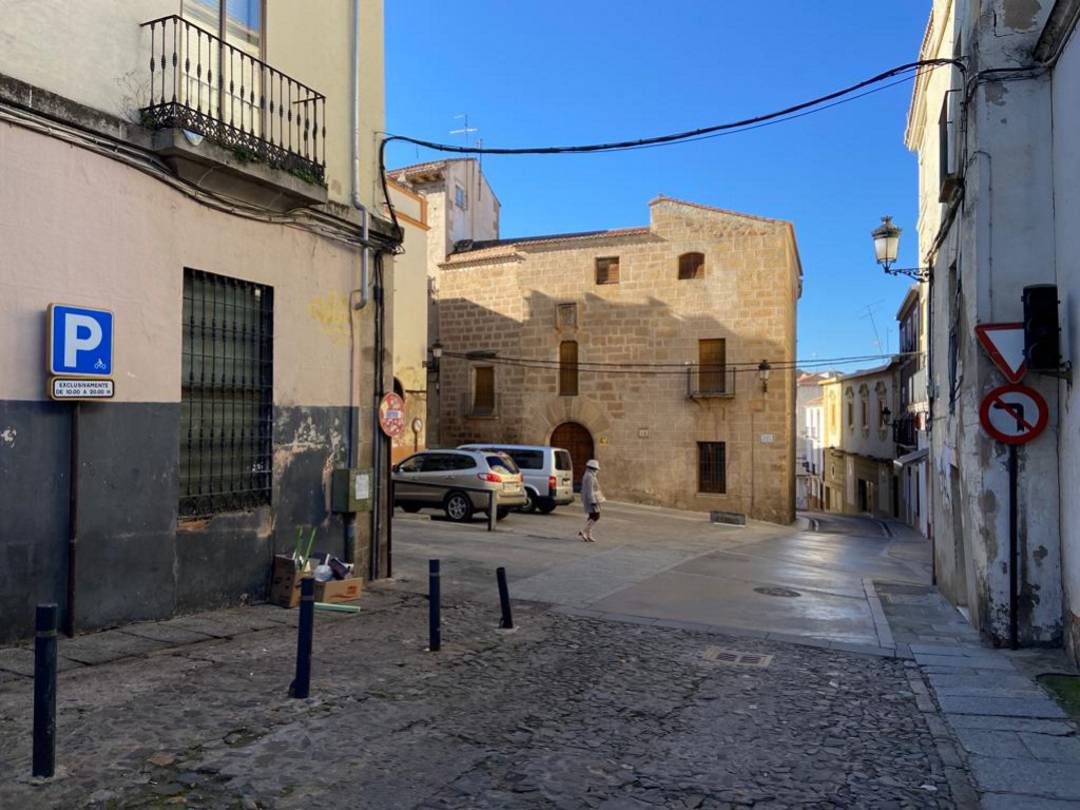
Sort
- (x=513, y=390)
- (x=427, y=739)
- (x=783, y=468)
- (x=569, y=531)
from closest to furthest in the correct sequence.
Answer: (x=427, y=739)
(x=569, y=531)
(x=783, y=468)
(x=513, y=390)

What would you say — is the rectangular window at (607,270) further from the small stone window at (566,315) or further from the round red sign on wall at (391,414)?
Answer: the round red sign on wall at (391,414)

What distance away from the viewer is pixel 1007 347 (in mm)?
7844

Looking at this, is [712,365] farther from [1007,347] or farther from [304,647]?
[304,647]

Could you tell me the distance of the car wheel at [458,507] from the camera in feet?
60.7

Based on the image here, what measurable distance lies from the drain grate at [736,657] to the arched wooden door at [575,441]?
20.6 metres

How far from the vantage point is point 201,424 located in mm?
8219

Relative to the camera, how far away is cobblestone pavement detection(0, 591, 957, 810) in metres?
4.32

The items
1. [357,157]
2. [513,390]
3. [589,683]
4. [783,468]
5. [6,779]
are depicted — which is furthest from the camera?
[513,390]

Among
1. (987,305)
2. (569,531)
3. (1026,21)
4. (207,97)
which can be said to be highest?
(1026,21)

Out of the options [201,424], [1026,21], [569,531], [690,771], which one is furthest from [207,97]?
[569,531]

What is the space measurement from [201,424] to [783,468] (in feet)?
66.9

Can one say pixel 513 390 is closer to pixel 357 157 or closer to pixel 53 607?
pixel 357 157

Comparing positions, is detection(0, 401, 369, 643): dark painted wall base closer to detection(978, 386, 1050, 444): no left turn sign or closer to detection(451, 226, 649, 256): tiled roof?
detection(978, 386, 1050, 444): no left turn sign

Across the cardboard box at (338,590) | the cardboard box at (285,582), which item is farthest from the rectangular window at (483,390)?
the cardboard box at (285,582)
